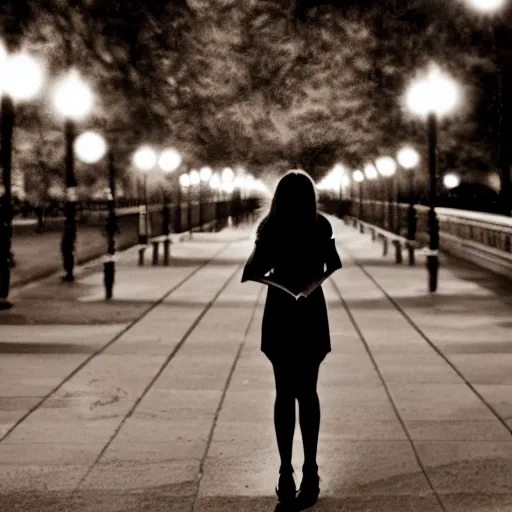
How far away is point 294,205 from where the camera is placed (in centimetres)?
525

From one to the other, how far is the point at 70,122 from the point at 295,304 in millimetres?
13208

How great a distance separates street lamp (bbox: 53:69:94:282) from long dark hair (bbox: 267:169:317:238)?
1216 cm

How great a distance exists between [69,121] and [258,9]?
25.1m

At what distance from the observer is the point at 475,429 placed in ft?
22.0

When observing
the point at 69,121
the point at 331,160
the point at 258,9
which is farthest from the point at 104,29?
the point at 69,121

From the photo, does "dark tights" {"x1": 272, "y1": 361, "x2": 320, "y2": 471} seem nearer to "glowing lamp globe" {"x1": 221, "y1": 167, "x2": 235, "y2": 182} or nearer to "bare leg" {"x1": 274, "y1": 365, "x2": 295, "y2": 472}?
"bare leg" {"x1": 274, "y1": 365, "x2": 295, "y2": 472}

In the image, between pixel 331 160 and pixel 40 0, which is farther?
pixel 331 160

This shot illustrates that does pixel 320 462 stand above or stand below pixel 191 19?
below

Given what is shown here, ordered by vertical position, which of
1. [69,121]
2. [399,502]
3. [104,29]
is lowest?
[399,502]

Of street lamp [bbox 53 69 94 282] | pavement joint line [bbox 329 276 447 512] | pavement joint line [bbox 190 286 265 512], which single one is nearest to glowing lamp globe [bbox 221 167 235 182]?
street lamp [bbox 53 69 94 282]

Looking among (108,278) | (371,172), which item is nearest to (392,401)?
(108,278)

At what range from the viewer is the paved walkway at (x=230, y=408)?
5.39 meters

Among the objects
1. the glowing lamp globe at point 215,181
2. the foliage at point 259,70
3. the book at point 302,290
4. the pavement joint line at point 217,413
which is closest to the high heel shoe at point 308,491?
the pavement joint line at point 217,413

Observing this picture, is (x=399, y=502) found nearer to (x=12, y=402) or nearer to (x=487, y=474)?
(x=487, y=474)
